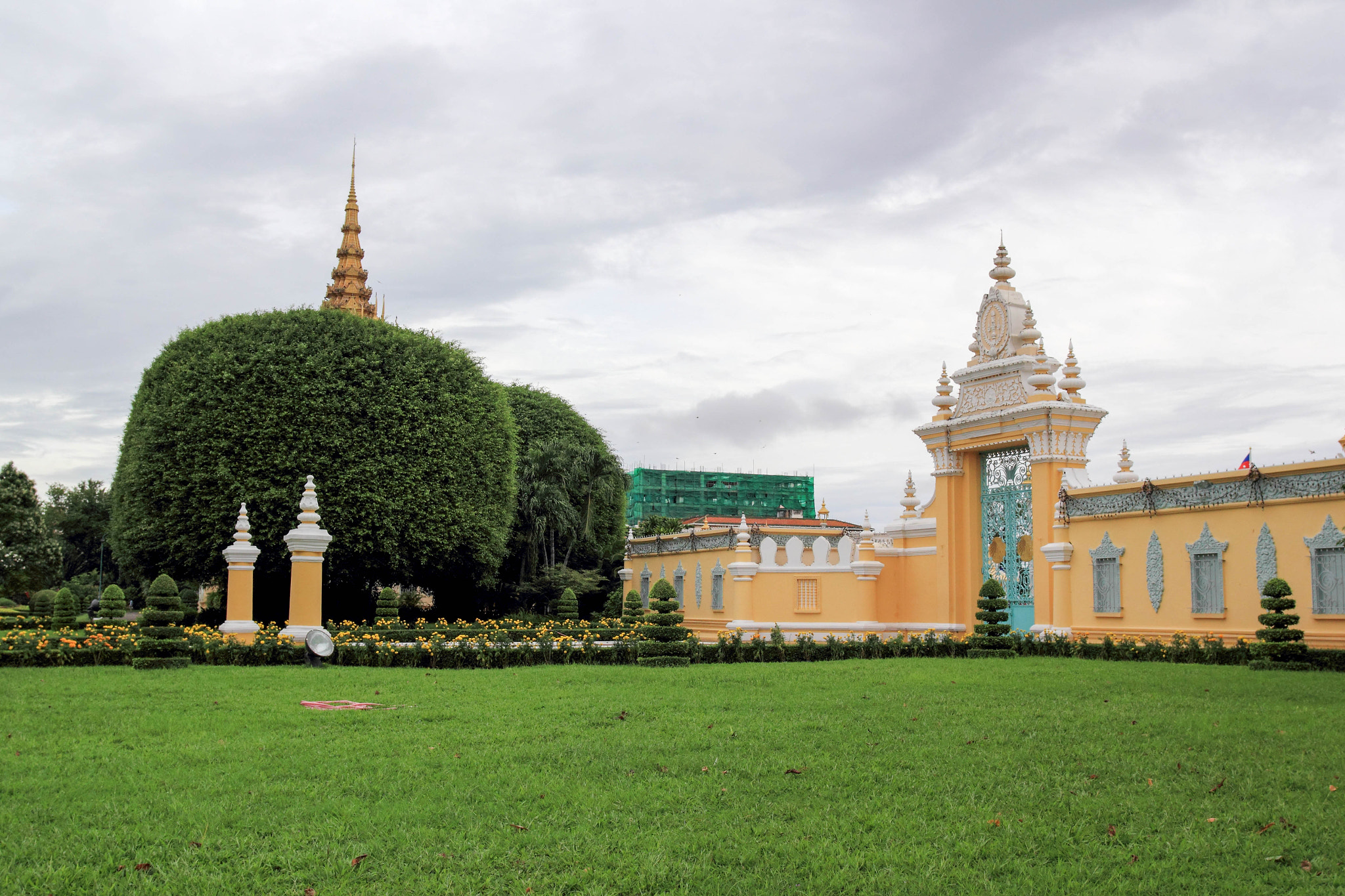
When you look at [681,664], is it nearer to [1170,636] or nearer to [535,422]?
[1170,636]

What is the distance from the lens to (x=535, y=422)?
126 ft

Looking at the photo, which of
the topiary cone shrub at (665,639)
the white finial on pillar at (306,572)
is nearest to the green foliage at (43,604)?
the white finial on pillar at (306,572)

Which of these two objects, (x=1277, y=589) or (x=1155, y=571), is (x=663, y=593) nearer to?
(x=1155, y=571)

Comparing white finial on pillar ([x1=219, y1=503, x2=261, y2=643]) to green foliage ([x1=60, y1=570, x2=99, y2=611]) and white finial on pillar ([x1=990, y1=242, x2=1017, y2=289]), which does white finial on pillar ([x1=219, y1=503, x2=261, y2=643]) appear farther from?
green foliage ([x1=60, y1=570, x2=99, y2=611])

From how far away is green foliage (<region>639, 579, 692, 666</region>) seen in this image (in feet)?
59.4

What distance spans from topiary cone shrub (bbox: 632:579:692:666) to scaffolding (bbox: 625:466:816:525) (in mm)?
67451

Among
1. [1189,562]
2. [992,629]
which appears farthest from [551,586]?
[1189,562]

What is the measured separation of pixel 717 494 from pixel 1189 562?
7623 cm

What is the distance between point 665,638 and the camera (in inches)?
728

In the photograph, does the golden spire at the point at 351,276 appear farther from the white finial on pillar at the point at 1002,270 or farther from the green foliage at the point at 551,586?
the white finial on pillar at the point at 1002,270

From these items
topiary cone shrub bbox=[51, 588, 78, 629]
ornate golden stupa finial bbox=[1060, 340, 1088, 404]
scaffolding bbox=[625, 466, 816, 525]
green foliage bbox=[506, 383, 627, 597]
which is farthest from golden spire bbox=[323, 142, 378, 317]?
scaffolding bbox=[625, 466, 816, 525]

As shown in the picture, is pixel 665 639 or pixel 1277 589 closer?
pixel 1277 589

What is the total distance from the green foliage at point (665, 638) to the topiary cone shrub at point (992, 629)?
5.22m

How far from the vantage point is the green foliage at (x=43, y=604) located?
36594 mm
